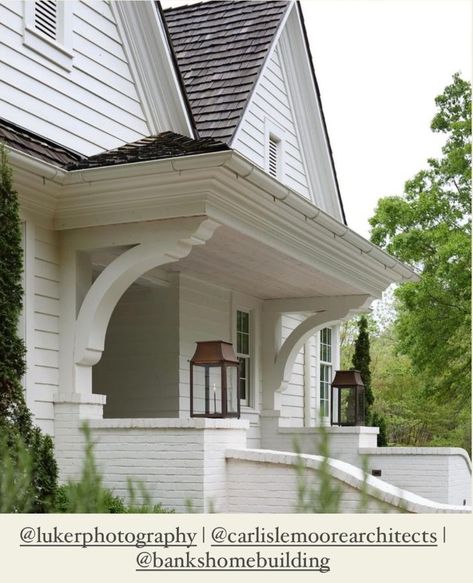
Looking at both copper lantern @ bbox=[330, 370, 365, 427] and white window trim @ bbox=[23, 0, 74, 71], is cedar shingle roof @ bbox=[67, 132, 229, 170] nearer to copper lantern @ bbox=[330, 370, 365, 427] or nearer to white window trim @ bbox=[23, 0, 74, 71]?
white window trim @ bbox=[23, 0, 74, 71]

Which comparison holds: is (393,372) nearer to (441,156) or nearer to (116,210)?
(441,156)

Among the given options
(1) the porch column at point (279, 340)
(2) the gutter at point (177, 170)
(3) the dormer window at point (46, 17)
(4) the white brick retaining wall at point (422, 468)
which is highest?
(3) the dormer window at point (46, 17)

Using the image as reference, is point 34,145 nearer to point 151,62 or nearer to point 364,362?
point 151,62

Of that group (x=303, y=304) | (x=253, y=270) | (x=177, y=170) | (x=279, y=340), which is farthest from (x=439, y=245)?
(x=177, y=170)

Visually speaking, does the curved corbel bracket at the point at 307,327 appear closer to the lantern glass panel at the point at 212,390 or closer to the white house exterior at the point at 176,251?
the white house exterior at the point at 176,251

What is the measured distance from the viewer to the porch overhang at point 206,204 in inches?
284

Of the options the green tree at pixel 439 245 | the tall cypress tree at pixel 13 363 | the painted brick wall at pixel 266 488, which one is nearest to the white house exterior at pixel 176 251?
the painted brick wall at pixel 266 488

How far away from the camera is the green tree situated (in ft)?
59.5

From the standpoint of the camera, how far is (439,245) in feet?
60.0

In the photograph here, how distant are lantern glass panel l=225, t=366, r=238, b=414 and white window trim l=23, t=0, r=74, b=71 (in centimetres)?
330

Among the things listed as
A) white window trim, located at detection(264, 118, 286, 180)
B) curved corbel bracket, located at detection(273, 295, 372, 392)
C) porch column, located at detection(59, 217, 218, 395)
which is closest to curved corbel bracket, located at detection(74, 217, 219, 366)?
porch column, located at detection(59, 217, 218, 395)

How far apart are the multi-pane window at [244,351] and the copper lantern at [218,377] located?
2.60 m

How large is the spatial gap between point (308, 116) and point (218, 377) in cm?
665

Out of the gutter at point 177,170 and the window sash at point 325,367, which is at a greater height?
the gutter at point 177,170
